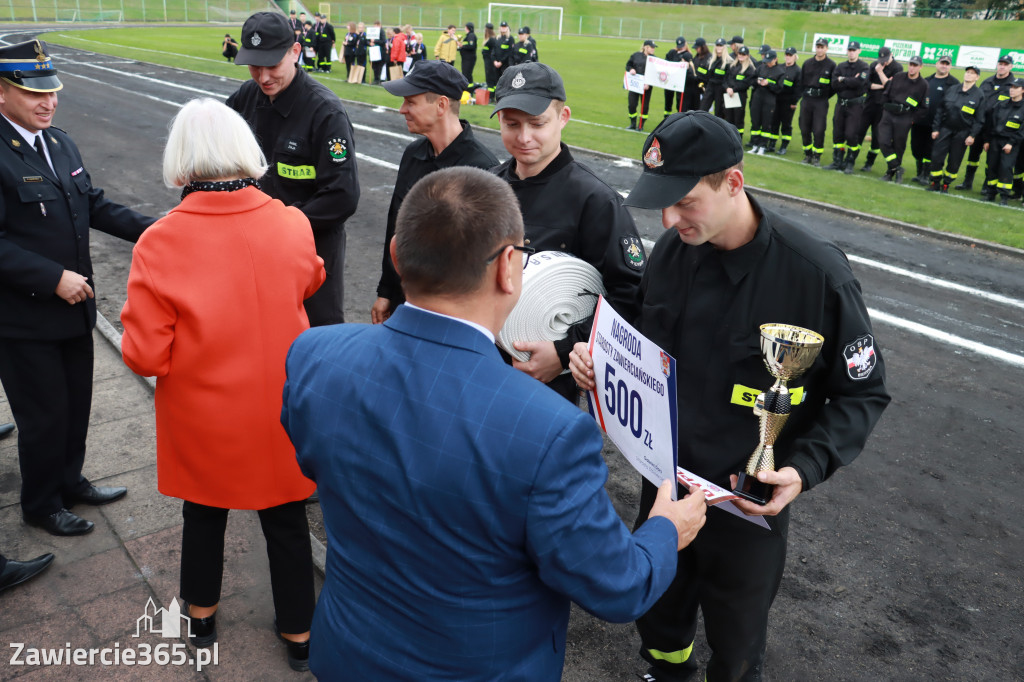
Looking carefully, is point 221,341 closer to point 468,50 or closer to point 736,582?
point 736,582

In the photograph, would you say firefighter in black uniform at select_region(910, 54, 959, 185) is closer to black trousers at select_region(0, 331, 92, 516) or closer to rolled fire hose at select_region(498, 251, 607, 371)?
rolled fire hose at select_region(498, 251, 607, 371)

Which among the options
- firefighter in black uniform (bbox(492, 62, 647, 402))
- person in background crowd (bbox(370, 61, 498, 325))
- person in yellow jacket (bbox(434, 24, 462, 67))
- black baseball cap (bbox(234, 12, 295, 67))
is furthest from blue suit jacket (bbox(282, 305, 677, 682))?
person in yellow jacket (bbox(434, 24, 462, 67))

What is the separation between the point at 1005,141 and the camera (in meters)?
13.9

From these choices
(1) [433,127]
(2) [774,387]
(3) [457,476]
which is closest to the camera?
(3) [457,476]

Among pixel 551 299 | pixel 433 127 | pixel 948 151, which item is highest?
pixel 433 127

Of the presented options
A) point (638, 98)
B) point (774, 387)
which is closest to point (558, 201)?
point (774, 387)

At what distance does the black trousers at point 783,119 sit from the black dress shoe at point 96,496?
16498 mm

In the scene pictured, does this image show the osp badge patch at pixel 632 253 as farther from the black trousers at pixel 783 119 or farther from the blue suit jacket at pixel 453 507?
the black trousers at pixel 783 119

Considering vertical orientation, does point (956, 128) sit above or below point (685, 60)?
below

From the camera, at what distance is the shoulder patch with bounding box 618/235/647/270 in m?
3.40

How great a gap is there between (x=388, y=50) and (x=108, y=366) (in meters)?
24.0

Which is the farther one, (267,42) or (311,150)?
(311,150)

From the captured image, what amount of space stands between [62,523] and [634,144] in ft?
49.3

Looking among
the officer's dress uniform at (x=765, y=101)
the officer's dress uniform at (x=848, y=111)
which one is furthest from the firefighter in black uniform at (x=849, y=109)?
the officer's dress uniform at (x=765, y=101)
